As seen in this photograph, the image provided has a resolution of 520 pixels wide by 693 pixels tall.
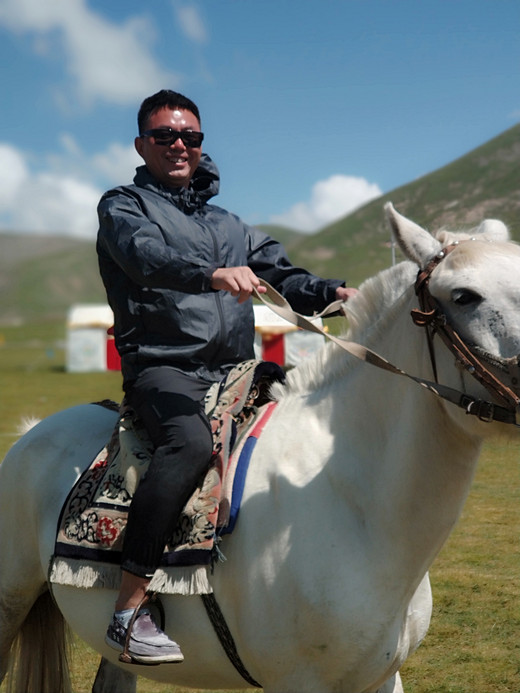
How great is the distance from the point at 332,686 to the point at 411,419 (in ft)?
3.03

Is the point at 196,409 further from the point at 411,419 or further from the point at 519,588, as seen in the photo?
the point at 519,588

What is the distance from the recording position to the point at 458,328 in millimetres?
2006

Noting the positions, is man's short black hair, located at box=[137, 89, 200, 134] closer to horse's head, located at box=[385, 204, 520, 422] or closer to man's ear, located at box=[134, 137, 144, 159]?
man's ear, located at box=[134, 137, 144, 159]

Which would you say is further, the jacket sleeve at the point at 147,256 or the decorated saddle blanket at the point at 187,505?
the decorated saddle blanket at the point at 187,505

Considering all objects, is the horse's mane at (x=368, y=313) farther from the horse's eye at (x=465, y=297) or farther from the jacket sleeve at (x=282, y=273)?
the jacket sleeve at (x=282, y=273)

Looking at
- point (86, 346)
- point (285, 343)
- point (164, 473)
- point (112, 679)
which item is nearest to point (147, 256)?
point (164, 473)

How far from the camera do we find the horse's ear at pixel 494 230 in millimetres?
2223

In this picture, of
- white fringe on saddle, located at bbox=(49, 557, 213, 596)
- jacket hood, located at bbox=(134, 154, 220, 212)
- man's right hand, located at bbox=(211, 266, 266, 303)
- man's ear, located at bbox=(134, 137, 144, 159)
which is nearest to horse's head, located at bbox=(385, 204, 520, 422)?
man's right hand, located at bbox=(211, 266, 266, 303)

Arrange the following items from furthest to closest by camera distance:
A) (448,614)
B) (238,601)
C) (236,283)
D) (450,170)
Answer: (448,614)
(450,170)
(238,601)
(236,283)

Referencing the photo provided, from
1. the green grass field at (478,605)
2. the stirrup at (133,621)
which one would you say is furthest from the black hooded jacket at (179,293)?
the green grass field at (478,605)

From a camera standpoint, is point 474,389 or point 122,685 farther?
point 122,685

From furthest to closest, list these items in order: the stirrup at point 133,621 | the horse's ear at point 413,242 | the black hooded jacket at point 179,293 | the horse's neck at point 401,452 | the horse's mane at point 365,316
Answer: the black hooded jacket at point 179,293 < the stirrup at point 133,621 < the horse's mane at point 365,316 < the horse's neck at point 401,452 < the horse's ear at point 413,242

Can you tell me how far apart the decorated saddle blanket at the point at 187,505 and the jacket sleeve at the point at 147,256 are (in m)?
0.55

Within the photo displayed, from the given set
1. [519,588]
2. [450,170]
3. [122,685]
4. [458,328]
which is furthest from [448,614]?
[458,328]
